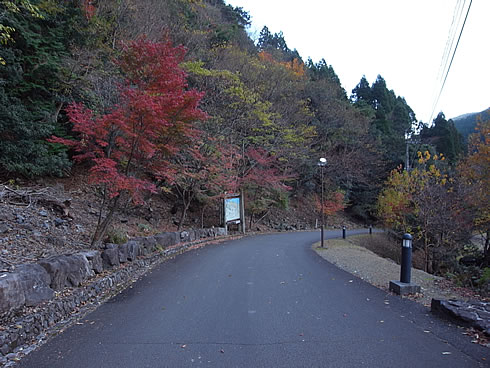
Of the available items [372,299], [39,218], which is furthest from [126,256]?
[372,299]

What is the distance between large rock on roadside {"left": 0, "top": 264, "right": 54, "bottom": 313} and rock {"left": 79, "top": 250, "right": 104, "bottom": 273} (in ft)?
4.76

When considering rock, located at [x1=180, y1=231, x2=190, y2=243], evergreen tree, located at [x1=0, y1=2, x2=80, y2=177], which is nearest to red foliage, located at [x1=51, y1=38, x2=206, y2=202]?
evergreen tree, located at [x1=0, y1=2, x2=80, y2=177]

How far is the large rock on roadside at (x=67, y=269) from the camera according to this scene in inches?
204

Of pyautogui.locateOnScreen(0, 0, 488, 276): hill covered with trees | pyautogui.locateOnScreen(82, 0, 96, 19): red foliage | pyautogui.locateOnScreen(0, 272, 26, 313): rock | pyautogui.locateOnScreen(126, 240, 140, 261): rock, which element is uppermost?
pyautogui.locateOnScreen(82, 0, 96, 19): red foliage

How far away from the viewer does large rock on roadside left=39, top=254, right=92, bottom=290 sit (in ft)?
17.0

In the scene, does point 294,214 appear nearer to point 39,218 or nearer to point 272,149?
point 272,149

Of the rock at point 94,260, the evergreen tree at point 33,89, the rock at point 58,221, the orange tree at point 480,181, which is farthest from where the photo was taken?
the evergreen tree at point 33,89

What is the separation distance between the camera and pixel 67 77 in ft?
44.4

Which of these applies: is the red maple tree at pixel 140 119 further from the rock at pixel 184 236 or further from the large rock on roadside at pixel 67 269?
the rock at pixel 184 236

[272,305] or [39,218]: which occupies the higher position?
[39,218]

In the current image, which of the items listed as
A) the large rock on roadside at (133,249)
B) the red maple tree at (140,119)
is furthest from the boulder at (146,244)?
the red maple tree at (140,119)

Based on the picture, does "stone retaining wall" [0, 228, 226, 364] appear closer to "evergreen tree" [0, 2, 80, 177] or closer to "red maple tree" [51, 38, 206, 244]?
"red maple tree" [51, 38, 206, 244]

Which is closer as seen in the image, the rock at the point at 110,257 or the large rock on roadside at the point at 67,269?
the large rock on roadside at the point at 67,269

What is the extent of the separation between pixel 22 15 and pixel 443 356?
54.9 feet
